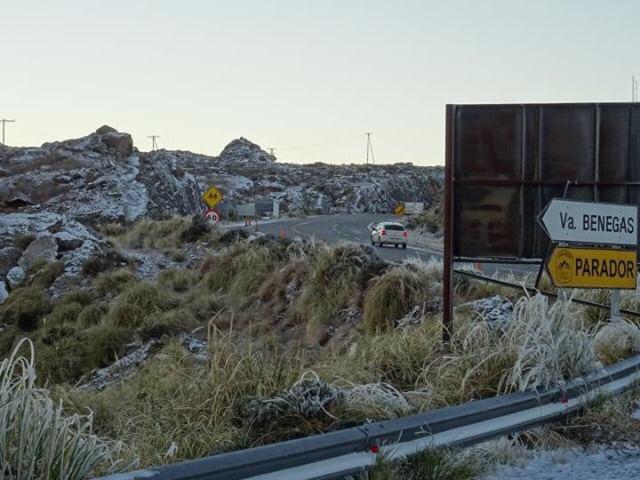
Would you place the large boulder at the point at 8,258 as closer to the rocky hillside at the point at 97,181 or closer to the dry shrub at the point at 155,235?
the dry shrub at the point at 155,235

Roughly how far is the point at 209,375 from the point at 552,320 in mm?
2839

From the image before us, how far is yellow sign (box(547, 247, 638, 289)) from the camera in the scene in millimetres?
8391

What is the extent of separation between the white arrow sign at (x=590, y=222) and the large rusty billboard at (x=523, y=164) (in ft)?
2.91

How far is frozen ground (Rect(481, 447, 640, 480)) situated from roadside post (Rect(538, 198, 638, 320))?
2.81 meters

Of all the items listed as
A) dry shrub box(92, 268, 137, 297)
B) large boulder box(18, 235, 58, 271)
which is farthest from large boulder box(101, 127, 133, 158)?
dry shrub box(92, 268, 137, 297)

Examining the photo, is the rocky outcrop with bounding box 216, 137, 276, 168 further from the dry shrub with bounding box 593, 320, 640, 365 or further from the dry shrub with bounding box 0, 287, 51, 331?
the dry shrub with bounding box 593, 320, 640, 365

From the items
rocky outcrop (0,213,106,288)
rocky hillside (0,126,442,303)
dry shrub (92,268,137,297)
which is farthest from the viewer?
rocky hillside (0,126,442,303)

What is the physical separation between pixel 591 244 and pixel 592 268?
328 mm

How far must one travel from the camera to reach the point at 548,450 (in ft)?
18.8

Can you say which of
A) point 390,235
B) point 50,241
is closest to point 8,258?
point 50,241

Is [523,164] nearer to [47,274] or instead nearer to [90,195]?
[47,274]

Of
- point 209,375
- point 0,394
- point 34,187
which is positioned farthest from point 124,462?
point 34,187

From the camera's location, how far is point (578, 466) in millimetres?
5410

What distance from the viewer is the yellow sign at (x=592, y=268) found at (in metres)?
8.39
